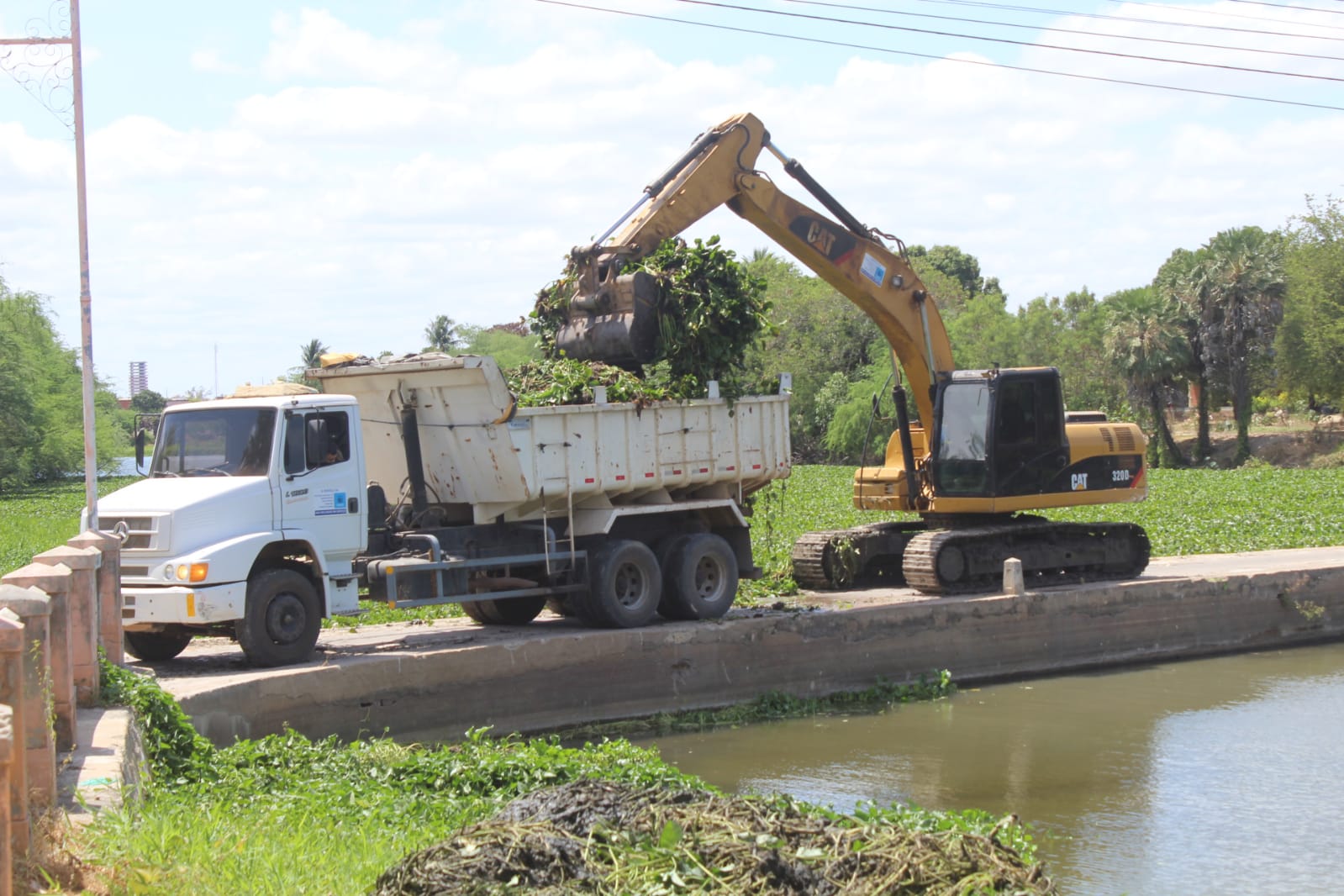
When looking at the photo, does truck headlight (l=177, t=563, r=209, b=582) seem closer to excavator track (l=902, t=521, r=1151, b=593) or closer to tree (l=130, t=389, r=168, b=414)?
excavator track (l=902, t=521, r=1151, b=593)

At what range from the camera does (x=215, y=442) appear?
1366cm

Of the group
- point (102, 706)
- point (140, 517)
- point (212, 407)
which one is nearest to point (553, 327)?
point (212, 407)

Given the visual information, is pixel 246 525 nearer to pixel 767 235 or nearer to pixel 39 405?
pixel 767 235

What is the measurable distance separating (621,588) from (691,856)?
31.1ft

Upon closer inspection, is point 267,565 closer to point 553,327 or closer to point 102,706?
point 102,706

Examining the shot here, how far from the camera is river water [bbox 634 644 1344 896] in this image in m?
10.2

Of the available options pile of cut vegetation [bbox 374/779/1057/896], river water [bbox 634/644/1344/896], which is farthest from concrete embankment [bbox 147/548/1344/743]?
pile of cut vegetation [bbox 374/779/1057/896]

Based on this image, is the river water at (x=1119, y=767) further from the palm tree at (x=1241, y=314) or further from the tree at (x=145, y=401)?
the tree at (x=145, y=401)

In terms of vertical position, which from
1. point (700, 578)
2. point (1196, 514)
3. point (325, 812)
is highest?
point (700, 578)

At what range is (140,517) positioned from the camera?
1278 centimetres

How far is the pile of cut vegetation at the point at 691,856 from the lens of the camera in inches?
242

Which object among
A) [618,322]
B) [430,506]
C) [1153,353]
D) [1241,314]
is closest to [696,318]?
[618,322]

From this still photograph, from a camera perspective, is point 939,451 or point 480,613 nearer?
point 480,613

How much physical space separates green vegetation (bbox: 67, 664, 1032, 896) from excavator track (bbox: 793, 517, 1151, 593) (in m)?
9.06
